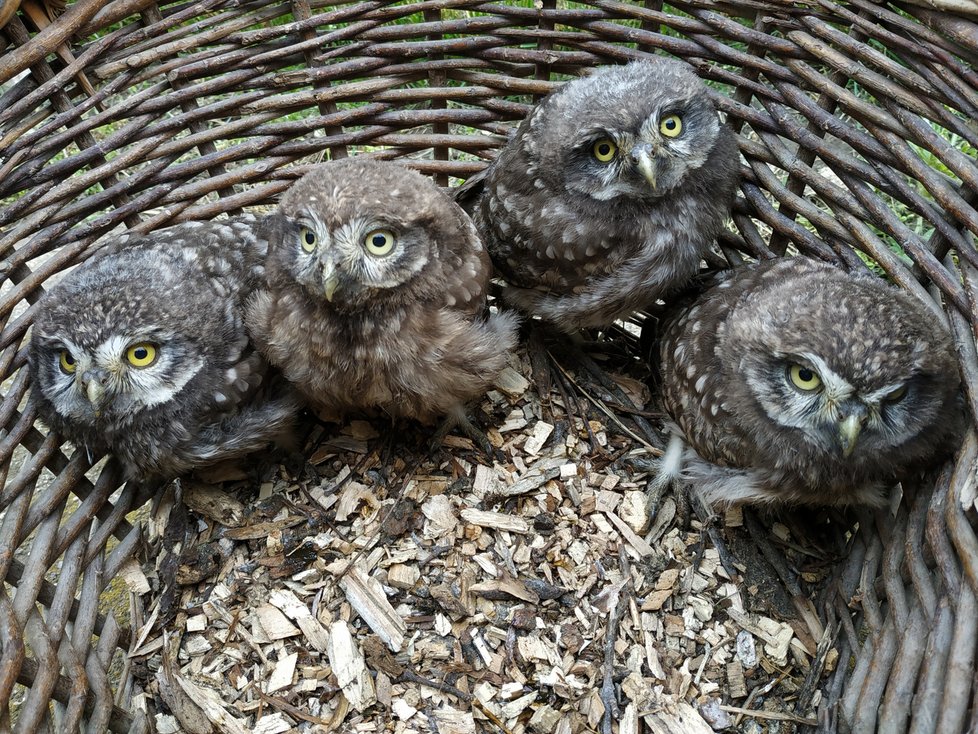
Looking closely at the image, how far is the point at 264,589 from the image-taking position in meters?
2.69

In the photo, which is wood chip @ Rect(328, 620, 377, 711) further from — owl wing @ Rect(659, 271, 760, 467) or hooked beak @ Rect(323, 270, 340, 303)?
owl wing @ Rect(659, 271, 760, 467)

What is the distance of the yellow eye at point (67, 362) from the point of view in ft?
8.55

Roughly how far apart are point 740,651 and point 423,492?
1.22m

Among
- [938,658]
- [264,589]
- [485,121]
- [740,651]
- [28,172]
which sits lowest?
[740,651]

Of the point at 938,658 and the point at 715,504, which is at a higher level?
the point at 938,658

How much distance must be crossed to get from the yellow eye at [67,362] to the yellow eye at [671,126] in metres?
2.19

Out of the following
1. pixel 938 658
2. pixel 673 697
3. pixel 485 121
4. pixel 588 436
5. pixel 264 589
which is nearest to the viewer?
pixel 938 658

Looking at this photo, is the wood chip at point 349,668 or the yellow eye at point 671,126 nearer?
the wood chip at point 349,668

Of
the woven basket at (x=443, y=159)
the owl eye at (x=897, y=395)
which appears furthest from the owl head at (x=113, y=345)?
the owl eye at (x=897, y=395)

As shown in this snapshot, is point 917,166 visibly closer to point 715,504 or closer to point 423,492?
point 715,504

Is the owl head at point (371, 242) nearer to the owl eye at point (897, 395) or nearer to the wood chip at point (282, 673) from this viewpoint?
the wood chip at point (282, 673)

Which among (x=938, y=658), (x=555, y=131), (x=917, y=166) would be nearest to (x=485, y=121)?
(x=555, y=131)

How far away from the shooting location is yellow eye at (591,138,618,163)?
2.78 m

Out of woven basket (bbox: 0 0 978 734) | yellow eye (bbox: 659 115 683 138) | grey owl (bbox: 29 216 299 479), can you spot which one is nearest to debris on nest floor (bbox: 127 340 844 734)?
woven basket (bbox: 0 0 978 734)
